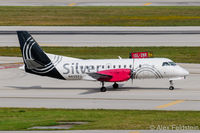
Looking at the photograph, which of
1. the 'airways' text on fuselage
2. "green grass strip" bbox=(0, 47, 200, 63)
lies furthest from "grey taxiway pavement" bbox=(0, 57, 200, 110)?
"green grass strip" bbox=(0, 47, 200, 63)

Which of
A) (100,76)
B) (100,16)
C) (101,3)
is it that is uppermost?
(101,3)

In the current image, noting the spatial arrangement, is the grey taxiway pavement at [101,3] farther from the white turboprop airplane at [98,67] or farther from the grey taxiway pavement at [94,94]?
the white turboprop airplane at [98,67]

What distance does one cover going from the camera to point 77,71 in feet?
139

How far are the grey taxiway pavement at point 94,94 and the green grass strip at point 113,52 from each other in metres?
10.3

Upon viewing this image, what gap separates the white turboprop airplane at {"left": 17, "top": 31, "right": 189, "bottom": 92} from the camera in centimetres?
4134

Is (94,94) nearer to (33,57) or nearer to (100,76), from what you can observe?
(100,76)

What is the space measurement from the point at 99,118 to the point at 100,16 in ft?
218

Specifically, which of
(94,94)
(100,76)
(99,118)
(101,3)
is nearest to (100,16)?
(101,3)

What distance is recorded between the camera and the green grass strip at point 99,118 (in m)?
27.1

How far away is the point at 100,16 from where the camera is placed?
95.7 metres

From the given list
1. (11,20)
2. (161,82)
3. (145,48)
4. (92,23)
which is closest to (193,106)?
(161,82)

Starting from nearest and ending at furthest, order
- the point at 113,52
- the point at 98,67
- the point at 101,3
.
Answer: the point at 98,67 → the point at 113,52 → the point at 101,3

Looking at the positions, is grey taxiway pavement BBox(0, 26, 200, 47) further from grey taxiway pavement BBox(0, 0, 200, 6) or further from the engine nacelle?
the engine nacelle

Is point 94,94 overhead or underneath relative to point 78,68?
underneath
